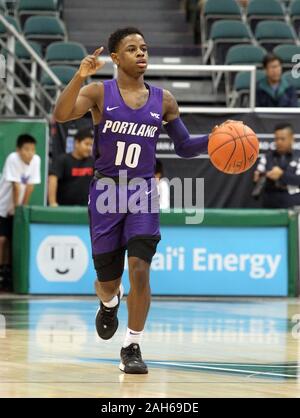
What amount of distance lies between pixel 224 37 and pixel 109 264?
12831 millimetres

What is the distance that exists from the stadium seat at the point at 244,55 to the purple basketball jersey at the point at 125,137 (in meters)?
11.6

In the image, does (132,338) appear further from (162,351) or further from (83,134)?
(83,134)

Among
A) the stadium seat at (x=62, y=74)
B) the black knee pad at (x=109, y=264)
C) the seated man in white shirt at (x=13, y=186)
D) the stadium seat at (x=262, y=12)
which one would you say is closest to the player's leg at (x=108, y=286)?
the black knee pad at (x=109, y=264)

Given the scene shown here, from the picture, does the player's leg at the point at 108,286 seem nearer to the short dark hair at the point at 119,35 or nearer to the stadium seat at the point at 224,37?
the short dark hair at the point at 119,35

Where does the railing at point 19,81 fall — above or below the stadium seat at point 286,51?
below

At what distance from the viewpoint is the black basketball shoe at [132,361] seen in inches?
280

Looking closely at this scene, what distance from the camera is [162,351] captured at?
8.58 metres

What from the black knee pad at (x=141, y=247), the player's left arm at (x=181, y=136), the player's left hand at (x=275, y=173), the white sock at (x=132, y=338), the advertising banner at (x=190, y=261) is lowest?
the white sock at (x=132, y=338)

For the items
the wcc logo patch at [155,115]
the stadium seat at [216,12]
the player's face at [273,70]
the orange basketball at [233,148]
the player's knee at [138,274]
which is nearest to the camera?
the player's knee at [138,274]

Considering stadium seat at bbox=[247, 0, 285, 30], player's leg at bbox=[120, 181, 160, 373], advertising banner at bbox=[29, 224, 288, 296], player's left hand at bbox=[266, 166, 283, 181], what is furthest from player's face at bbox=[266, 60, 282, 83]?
player's leg at bbox=[120, 181, 160, 373]

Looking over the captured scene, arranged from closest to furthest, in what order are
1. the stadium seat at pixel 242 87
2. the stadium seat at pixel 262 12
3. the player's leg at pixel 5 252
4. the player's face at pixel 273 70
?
the player's leg at pixel 5 252
the player's face at pixel 273 70
the stadium seat at pixel 242 87
the stadium seat at pixel 262 12

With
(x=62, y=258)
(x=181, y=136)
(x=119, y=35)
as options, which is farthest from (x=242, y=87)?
(x=119, y=35)

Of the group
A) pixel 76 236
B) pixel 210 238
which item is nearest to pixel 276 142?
pixel 210 238

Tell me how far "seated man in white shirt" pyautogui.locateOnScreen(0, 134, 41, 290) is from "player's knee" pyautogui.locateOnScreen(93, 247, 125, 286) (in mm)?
6806
